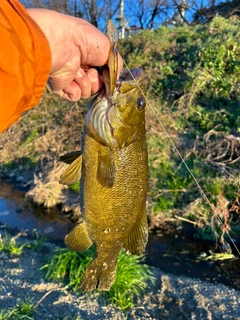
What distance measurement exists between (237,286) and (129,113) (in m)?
4.28

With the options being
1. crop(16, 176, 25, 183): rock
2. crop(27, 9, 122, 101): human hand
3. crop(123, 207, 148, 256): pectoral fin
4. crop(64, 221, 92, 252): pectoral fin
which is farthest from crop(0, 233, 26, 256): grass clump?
crop(27, 9, 122, 101): human hand

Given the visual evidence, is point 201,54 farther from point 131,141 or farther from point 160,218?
point 131,141

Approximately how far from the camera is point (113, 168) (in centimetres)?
237

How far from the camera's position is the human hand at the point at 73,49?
213cm

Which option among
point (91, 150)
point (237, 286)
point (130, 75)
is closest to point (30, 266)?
point (237, 286)

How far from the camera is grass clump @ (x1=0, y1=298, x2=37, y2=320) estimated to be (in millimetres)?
4029

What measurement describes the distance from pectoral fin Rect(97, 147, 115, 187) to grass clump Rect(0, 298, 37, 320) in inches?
94.5

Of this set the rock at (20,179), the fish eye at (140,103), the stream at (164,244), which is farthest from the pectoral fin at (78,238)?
the rock at (20,179)

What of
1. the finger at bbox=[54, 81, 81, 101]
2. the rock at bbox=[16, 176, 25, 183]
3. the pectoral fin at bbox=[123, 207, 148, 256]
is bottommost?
the rock at bbox=[16, 176, 25, 183]

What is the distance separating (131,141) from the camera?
7.90 feet

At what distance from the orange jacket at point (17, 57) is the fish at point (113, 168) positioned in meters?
0.53

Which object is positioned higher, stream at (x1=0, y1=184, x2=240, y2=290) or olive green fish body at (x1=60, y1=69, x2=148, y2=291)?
olive green fish body at (x1=60, y1=69, x2=148, y2=291)

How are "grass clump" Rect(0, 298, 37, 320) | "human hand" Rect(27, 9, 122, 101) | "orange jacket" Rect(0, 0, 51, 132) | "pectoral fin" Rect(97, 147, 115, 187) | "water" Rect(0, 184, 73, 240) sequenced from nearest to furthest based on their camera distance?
"orange jacket" Rect(0, 0, 51, 132)
"human hand" Rect(27, 9, 122, 101)
"pectoral fin" Rect(97, 147, 115, 187)
"grass clump" Rect(0, 298, 37, 320)
"water" Rect(0, 184, 73, 240)

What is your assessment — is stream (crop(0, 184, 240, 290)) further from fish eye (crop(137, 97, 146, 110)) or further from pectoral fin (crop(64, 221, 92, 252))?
fish eye (crop(137, 97, 146, 110))
